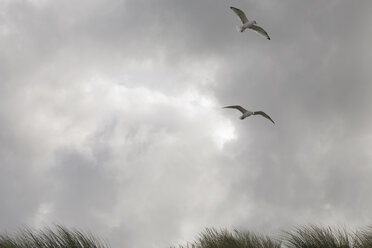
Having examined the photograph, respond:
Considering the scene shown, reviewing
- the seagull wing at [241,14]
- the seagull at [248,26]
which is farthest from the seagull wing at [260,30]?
the seagull wing at [241,14]

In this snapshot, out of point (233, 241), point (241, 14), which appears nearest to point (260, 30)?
point (241, 14)

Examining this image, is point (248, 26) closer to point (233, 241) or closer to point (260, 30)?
point (260, 30)

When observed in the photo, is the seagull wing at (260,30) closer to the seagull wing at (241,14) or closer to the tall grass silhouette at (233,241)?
the seagull wing at (241,14)

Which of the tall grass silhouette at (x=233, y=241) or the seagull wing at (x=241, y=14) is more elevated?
the seagull wing at (x=241, y=14)

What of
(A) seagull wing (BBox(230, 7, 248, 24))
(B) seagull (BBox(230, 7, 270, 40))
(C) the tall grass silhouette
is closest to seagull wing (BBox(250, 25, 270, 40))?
(B) seagull (BBox(230, 7, 270, 40))

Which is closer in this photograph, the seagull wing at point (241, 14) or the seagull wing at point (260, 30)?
the seagull wing at point (241, 14)

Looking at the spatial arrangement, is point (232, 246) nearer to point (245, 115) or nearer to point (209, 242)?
point (209, 242)

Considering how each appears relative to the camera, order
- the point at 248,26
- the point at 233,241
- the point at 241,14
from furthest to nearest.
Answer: the point at 248,26 → the point at 241,14 → the point at 233,241

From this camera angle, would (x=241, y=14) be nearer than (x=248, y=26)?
Yes

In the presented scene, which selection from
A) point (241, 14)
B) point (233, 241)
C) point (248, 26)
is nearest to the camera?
point (233, 241)

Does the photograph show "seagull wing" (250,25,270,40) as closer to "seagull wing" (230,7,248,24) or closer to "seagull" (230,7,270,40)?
"seagull" (230,7,270,40)

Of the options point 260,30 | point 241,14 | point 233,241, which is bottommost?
point 233,241

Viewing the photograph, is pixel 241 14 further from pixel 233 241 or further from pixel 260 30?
pixel 233 241

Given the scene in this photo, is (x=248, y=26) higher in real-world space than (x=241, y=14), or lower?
lower
